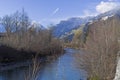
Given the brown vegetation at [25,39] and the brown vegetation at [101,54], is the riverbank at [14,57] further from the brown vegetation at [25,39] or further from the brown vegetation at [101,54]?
the brown vegetation at [101,54]

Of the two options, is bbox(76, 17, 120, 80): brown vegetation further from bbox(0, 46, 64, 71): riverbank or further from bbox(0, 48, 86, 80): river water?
bbox(0, 46, 64, 71): riverbank

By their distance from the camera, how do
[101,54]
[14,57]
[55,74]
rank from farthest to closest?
[14,57] < [55,74] < [101,54]

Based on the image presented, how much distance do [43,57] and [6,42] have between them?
724 centimetres

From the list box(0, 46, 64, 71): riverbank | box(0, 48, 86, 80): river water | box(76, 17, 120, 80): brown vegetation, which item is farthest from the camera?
box(0, 46, 64, 71): riverbank

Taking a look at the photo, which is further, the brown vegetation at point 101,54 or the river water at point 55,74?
the river water at point 55,74

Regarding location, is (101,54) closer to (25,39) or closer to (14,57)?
(14,57)

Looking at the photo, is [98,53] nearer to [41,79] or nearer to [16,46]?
[41,79]

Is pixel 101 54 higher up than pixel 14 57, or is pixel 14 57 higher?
pixel 101 54

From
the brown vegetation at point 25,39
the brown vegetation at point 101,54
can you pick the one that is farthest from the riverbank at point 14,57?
the brown vegetation at point 101,54

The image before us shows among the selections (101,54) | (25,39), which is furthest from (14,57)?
(101,54)

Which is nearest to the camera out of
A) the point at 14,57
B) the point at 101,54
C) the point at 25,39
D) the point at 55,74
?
the point at 101,54


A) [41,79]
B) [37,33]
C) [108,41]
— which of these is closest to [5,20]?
[37,33]

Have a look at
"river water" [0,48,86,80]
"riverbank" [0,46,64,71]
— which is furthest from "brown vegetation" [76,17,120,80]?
"riverbank" [0,46,64,71]

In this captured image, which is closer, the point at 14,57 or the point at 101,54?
A: the point at 101,54
